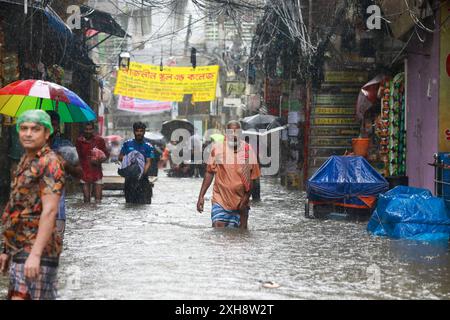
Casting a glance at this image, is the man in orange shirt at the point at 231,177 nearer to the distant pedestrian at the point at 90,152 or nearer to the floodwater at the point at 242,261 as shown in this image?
the floodwater at the point at 242,261

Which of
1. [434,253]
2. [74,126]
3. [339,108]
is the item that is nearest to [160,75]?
[74,126]

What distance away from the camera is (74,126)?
2322 centimetres

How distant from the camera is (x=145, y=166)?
14797mm

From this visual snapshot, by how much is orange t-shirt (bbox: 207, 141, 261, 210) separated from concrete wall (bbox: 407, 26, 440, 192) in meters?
4.42

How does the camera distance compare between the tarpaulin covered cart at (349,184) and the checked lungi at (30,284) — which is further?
the tarpaulin covered cart at (349,184)

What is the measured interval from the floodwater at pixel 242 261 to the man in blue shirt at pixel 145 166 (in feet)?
5.04

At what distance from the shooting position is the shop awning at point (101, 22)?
20.0m

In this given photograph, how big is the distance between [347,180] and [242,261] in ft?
15.2

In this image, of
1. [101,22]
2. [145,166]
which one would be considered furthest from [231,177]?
[101,22]

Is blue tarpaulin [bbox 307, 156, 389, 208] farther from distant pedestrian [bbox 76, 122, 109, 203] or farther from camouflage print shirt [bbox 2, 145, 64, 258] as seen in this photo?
camouflage print shirt [bbox 2, 145, 64, 258]

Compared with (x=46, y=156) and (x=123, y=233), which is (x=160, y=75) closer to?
(x=123, y=233)
